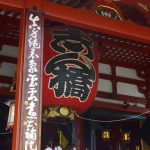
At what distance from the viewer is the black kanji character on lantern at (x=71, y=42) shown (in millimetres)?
5348

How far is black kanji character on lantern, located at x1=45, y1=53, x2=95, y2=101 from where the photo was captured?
512cm

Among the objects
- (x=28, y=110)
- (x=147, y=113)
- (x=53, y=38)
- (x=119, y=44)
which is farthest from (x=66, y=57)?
(x=147, y=113)

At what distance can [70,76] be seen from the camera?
5.21 metres

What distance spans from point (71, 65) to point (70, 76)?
181 mm

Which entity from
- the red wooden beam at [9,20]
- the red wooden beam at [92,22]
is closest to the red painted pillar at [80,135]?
the red wooden beam at [9,20]

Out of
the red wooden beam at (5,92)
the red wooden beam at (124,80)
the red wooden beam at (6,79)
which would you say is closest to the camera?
the red wooden beam at (5,92)

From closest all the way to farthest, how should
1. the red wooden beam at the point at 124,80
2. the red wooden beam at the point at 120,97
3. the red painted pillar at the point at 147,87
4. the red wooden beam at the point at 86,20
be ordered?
the red wooden beam at the point at 86,20 → the red wooden beam at the point at 120,97 → the red wooden beam at the point at 124,80 → the red painted pillar at the point at 147,87

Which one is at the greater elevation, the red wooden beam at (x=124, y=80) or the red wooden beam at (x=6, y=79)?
the red wooden beam at (x=124, y=80)

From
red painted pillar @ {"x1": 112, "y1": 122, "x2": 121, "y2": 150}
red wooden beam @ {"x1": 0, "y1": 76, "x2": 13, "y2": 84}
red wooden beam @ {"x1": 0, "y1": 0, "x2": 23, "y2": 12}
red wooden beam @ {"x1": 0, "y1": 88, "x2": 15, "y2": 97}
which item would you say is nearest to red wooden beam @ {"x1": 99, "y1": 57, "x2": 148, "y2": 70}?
red painted pillar @ {"x1": 112, "y1": 122, "x2": 121, "y2": 150}

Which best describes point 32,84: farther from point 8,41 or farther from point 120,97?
point 120,97

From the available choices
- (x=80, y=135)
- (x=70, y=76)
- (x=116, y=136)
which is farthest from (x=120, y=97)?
(x=70, y=76)

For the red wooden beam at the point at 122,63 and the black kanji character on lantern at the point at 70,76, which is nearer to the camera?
the black kanji character on lantern at the point at 70,76

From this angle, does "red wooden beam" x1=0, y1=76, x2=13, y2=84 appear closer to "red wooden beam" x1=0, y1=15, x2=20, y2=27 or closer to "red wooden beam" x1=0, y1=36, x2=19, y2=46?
"red wooden beam" x1=0, y1=36, x2=19, y2=46

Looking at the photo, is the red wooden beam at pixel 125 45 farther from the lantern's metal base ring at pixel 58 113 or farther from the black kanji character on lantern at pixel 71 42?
the lantern's metal base ring at pixel 58 113
